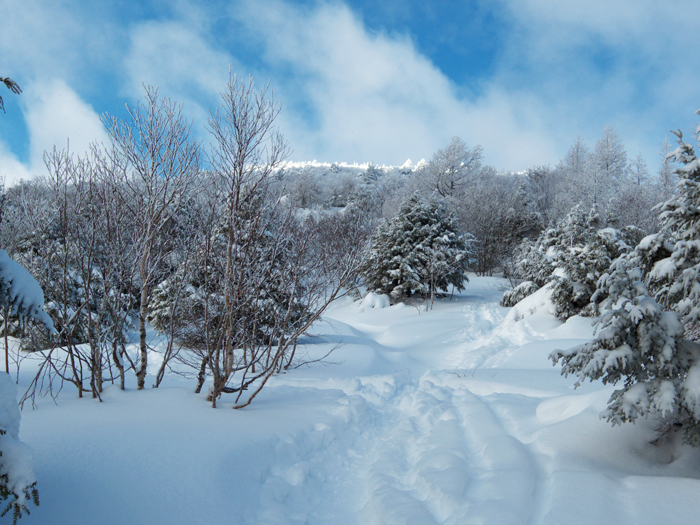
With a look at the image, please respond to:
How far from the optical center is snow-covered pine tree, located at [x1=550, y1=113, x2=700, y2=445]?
2.65 metres

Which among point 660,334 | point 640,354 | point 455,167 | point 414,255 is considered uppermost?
point 455,167

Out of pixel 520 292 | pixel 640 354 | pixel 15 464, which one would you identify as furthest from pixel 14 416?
pixel 520 292

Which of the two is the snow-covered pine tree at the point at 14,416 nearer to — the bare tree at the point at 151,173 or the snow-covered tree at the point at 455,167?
the bare tree at the point at 151,173

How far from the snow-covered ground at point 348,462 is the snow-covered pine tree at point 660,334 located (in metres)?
0.50

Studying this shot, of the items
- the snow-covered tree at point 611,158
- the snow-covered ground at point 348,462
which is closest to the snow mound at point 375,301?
the snow-covered ground at point 348,462

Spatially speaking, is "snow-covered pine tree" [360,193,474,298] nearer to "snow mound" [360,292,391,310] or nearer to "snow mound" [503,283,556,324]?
"snow mound" [360,292,391,310]

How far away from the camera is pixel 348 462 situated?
3.66m

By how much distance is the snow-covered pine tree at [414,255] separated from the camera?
698 inches

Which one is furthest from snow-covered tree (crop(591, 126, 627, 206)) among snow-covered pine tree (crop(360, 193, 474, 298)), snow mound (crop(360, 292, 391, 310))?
snow mound (crop(360, 292, 391, 310))

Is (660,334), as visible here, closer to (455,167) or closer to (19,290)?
(19,290)

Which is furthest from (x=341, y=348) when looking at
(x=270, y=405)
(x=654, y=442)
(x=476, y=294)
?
(x=476, y=294)

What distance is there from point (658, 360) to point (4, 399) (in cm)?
422

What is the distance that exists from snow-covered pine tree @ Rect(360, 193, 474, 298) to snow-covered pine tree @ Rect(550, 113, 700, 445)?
45.5ft

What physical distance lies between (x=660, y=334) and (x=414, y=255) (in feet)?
49.9
